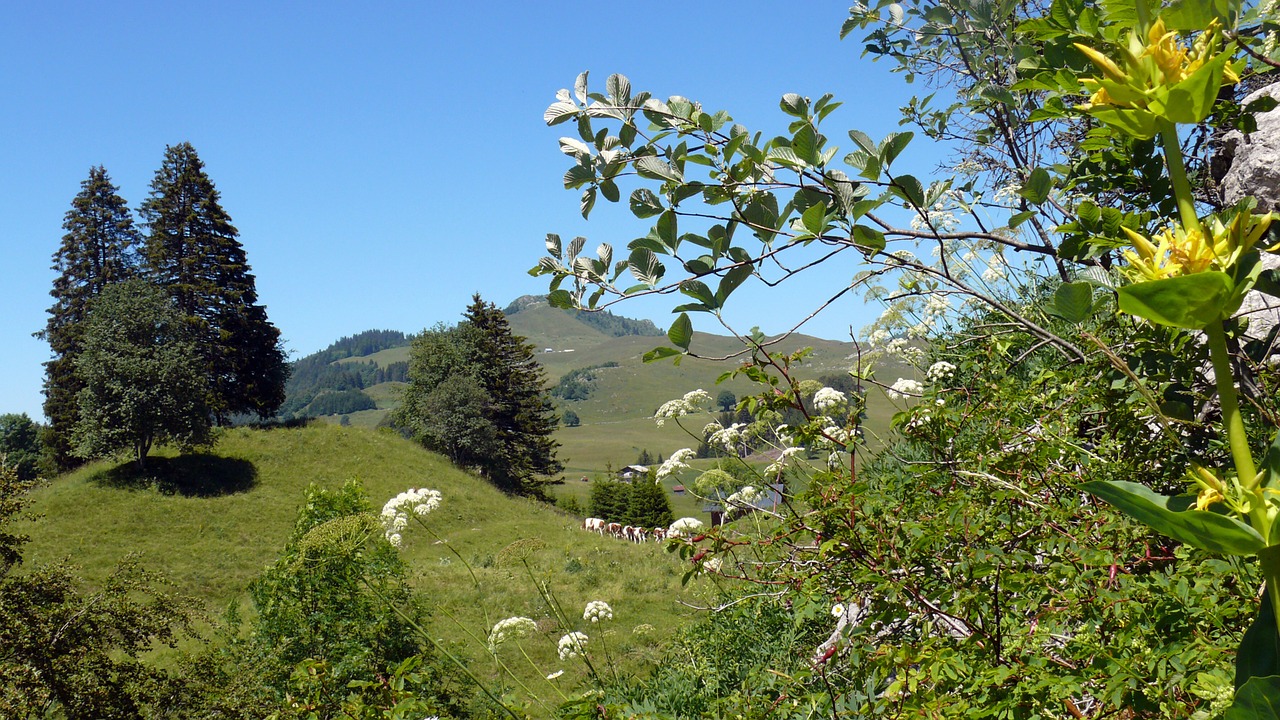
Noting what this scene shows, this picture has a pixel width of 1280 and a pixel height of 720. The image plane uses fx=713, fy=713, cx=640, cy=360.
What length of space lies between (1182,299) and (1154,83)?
0.26 m

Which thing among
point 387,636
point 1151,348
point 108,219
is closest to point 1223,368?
point 1151,348

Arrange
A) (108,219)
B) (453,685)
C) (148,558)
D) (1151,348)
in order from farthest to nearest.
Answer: (108,219)
(148,558)
(453,685)
(1151,348)

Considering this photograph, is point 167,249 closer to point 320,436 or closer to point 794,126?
point 320,436

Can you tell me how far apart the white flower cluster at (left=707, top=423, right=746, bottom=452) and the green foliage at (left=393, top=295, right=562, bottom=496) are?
3463cm

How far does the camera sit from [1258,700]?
655 millimetres

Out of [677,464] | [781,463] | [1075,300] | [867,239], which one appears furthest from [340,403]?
[1075,300]

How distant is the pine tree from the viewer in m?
41.2

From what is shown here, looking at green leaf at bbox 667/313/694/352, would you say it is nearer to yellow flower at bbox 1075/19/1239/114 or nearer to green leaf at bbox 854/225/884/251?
green leaf at bbox 854/225/884/251

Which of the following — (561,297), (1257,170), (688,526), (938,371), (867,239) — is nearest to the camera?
(867,239)

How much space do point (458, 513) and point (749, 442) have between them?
23757mm

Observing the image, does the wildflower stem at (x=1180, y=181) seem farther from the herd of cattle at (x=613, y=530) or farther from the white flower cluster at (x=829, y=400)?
the herd of cattle at (x=613, y=530)

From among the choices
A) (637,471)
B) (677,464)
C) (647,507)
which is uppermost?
(677,464)

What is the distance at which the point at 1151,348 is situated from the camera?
2.04 meters

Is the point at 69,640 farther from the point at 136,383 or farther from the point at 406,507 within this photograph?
the point at 136,383
